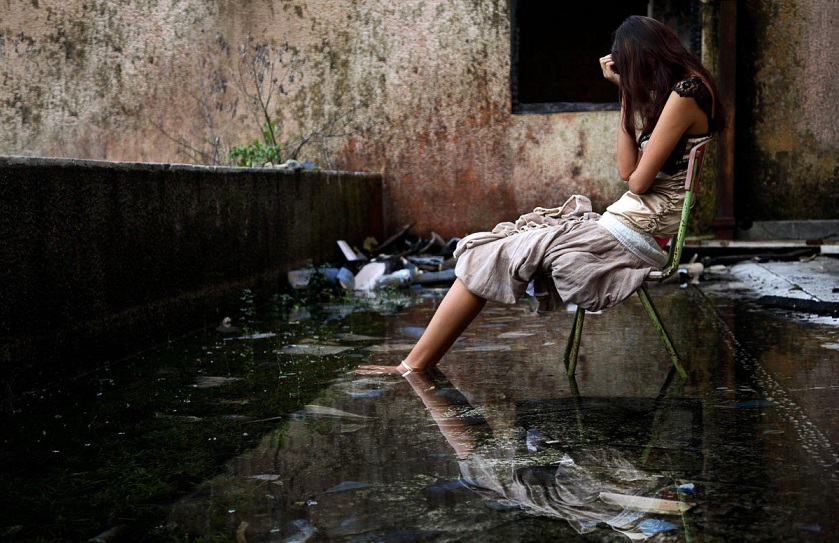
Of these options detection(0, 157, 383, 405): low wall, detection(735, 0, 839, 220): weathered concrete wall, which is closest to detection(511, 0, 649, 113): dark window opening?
detection(735, 0, 839, 220): weathered concrete wall

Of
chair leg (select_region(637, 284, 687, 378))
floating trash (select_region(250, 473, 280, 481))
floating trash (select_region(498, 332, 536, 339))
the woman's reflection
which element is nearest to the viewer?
the woman's reflection

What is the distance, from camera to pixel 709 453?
2658 millimetres

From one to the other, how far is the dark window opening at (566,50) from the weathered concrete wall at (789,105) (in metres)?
5.11

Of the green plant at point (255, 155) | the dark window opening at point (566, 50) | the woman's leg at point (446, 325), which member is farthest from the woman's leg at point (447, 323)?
the dark window opening at point (566, 50)

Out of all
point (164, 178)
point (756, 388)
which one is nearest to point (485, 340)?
point (756, 388)

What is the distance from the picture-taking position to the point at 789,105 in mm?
8633

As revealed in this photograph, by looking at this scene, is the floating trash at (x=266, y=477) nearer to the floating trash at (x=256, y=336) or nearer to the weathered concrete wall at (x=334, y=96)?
the floating trash at (x=256, y=336)

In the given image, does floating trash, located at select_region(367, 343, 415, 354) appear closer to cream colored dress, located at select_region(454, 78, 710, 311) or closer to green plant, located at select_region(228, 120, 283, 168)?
cream colored dress, located at select_region(454, 78, 710, 311)

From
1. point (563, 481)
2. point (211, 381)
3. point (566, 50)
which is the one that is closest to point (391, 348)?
point (211, 381)

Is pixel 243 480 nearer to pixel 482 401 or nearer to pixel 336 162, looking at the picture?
pixel 482 401

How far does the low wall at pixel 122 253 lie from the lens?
3691 mm

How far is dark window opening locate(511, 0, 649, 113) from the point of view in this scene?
1383cm

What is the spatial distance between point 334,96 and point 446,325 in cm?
595

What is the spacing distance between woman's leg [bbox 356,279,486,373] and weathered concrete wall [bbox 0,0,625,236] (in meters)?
5.33
